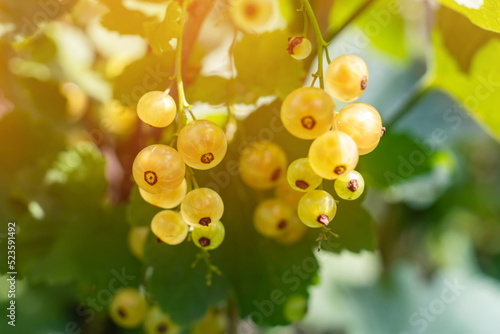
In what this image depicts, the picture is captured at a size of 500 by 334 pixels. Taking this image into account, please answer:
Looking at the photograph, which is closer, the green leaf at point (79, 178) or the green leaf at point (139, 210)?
the green leaf at point (139, 210)

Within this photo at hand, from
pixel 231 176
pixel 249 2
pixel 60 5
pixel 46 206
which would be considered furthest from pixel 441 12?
pixel 46 206

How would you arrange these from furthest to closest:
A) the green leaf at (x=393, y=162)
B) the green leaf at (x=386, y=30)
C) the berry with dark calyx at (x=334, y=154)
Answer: the green leaf at (x=386, y=30) → the green leaf at (x=393, y=162) → the berry with dark calyx at (x=334, y=154)

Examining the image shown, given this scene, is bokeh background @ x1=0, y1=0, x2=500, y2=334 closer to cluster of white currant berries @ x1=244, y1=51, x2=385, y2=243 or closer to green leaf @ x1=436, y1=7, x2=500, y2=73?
green leaf @ x1=436, y1=7, x2=500, y2=73

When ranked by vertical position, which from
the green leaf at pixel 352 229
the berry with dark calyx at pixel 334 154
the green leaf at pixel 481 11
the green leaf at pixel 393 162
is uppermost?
the green leaf at pixel 481 11

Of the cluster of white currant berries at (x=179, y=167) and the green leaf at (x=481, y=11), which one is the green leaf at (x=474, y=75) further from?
the cluster of white currant berries at (x=179, y=167)

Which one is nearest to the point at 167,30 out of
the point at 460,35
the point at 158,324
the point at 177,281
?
the point at 177,281

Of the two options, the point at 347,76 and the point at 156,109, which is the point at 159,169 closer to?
the point at 156,109

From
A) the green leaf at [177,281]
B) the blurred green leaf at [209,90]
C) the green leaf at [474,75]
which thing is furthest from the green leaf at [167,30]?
the green leaf at [474,75]
